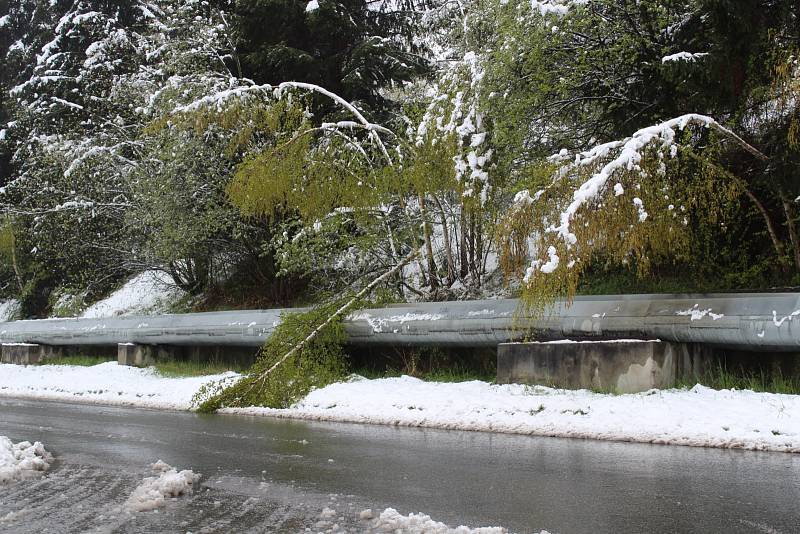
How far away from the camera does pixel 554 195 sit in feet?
32.8

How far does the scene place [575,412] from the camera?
8711mm

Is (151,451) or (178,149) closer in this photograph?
(151,451)

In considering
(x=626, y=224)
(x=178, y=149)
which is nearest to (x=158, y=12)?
(x=178, y=149)

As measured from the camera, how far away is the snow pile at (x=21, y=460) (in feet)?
20.6

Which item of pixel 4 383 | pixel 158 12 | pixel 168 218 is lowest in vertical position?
pixel 4 383

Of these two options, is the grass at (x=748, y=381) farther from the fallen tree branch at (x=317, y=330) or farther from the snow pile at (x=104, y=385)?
the snow pile at (x=104, y=385)

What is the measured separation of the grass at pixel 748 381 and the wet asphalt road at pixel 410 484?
216cm

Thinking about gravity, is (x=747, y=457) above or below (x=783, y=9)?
below

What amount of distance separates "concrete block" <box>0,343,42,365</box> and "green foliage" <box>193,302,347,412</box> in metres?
9.03

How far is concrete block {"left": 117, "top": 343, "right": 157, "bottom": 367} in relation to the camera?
55.1ft

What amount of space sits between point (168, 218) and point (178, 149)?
5.27 ft

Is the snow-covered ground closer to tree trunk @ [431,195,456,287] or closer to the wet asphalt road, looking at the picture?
the wet asphalt road

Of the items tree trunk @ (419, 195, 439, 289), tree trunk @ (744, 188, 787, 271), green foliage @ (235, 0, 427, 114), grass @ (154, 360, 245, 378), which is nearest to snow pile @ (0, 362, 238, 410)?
grass @ (154, 360, 245, 378)

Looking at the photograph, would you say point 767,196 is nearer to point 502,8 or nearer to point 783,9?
point 783,9
